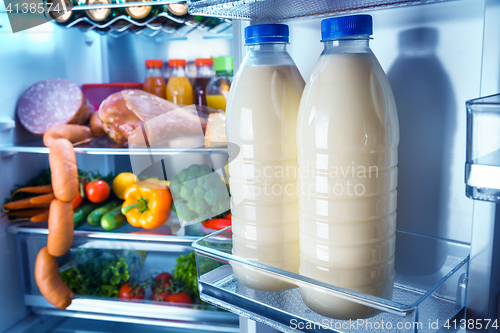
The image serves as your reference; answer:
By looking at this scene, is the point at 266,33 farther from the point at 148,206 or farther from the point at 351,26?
the point at 148,206

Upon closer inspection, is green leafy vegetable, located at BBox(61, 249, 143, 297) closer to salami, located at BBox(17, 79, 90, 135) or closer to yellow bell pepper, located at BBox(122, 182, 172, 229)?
yellow bell pepper, located at BBox(122, 182, 172, 229)

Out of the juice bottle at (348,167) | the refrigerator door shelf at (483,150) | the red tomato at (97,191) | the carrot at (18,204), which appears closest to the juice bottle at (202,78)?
the red tomato at (97,191)

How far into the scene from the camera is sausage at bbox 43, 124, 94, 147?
4.66 ft

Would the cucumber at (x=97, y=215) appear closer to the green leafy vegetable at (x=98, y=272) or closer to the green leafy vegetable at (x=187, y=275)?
the green leafy vegetable at (x=98, y=272)

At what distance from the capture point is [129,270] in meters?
1.50

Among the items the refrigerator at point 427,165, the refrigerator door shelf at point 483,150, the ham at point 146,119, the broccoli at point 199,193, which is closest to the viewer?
the refrigerator door shelf at point 483,150

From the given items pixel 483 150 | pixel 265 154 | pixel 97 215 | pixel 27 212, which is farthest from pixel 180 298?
pixel 483 150

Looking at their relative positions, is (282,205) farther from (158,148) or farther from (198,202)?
(158,148)

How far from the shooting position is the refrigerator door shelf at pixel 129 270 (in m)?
1.40

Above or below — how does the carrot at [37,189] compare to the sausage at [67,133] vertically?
below

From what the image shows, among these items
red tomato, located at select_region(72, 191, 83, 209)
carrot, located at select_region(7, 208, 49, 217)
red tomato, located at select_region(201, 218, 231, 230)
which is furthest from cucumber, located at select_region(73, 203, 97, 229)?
red tomato, located at select_region(201, 218, 231, 230)

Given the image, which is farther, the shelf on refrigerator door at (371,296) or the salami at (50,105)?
Result: the salami at (50,105)

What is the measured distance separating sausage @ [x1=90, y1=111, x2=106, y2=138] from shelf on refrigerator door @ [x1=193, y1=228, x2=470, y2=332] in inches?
42.8

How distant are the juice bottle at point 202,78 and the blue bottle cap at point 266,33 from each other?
3.21 ft
